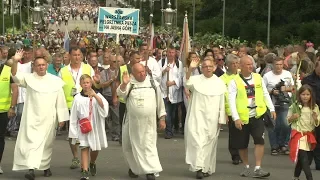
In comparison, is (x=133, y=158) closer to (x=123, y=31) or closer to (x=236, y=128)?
(x=236, y=128)

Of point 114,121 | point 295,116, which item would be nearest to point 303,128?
point 295,116

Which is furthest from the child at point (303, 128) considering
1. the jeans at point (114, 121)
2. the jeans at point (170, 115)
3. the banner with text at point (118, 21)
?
the banner with text at point (118, 21)

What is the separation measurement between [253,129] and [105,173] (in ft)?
7.65

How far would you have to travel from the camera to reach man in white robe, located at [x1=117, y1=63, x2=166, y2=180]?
12.6 m

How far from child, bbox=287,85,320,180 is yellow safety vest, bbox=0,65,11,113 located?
421 cm

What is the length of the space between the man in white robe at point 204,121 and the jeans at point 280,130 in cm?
288

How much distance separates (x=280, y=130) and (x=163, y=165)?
267 centimetres

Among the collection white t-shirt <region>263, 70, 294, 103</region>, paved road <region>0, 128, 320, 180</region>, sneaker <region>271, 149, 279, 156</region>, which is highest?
white t-shirt <region>263, 70, 294, 103</region>

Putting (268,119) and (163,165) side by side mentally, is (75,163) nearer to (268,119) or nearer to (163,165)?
(163,165)

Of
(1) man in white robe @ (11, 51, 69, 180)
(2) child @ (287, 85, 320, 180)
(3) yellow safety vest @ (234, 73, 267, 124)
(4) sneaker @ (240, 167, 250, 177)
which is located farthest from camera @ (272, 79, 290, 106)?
(1) man in white robe @ (11, 51, 69, 180)

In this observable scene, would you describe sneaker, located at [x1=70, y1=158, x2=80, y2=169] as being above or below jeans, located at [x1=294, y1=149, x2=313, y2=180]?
below

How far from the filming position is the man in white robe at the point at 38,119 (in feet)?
41.4

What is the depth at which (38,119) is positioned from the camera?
12742 millimetres

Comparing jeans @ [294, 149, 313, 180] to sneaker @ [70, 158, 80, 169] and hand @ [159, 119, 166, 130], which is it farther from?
sneaker @ [70, 158, 80, 169]
